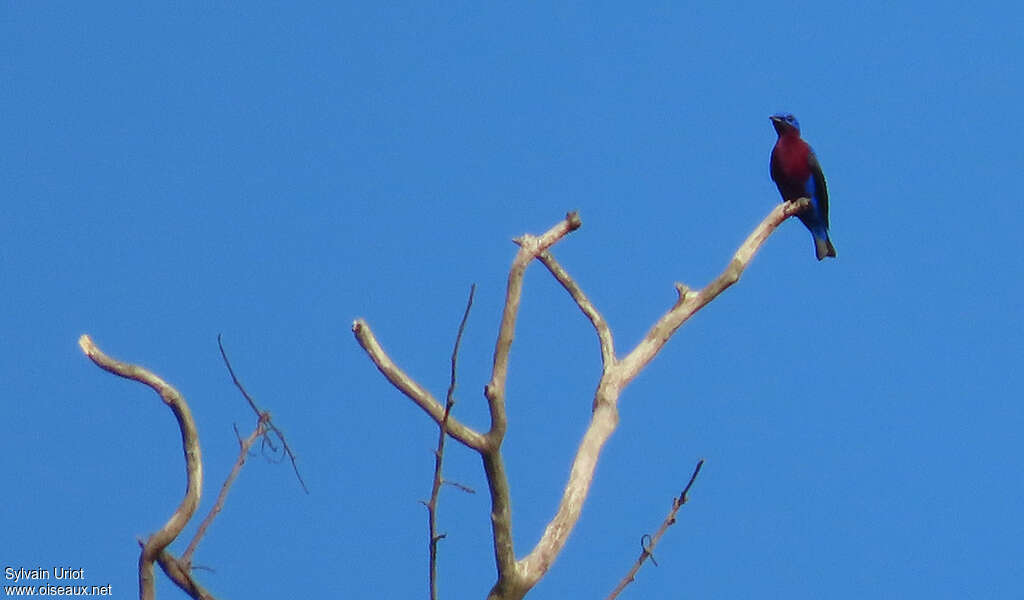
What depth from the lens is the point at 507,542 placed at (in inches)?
170

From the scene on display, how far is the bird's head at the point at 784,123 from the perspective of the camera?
37.6 feet

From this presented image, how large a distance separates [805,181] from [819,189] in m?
0.11

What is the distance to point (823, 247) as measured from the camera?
11.2 m

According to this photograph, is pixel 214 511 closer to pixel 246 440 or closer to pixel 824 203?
pixel 246 440

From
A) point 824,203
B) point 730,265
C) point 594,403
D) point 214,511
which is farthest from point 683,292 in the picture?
point 824,203

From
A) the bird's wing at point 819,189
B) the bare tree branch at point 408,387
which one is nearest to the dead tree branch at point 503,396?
the bare tree branch at point 408,387

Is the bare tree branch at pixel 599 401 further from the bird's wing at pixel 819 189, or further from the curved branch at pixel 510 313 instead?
the bird's wing at pixel 819 189

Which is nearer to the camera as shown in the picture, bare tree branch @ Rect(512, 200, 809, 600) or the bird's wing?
bare tree branch @ Rect(512, 200, 809, 600)

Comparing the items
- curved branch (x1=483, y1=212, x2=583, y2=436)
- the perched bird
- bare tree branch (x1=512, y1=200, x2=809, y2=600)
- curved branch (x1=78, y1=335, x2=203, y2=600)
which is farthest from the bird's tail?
curved branch (x1=78, y1=335, x2=203, y2=600)

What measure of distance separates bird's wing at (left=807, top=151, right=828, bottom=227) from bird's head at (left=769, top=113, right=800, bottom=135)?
41cm

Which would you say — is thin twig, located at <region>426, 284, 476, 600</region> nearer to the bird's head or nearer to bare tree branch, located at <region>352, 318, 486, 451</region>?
bare tree branch, located at <region>352, 318, 486, 451</region>

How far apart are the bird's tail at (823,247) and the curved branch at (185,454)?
23.2 ft

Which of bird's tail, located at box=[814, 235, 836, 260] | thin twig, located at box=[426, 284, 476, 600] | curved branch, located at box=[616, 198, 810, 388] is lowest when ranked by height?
thin twig, located at box=[426, 284, 476, 600]

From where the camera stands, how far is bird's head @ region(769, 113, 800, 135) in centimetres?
1147
